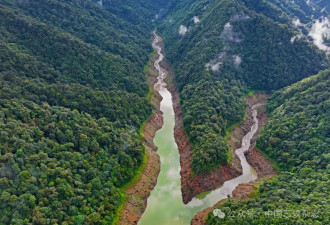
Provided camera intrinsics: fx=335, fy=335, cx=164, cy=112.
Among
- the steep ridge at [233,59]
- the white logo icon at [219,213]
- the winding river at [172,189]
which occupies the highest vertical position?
the steep ridge at [233,59]

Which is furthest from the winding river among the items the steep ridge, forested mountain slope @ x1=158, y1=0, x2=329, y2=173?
forested mountain slope @ x1=158, y1=0, x2=329, y2=173

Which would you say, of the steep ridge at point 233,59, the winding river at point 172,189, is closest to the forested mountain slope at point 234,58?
the steep ridge at point 233,59

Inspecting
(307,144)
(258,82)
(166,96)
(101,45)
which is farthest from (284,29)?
(101,45)

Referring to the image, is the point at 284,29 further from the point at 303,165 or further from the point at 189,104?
the point at 303,165

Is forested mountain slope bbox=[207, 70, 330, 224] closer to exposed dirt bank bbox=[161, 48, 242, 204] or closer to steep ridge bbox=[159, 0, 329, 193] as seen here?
exposed dirt bank bbox=[161, 48, 242, 204]

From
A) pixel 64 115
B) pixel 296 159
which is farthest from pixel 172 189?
pixel 64 115

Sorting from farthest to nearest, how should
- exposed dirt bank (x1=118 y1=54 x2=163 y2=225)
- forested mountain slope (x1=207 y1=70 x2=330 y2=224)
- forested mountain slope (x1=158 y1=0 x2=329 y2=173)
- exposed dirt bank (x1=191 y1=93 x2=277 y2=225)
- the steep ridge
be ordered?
forested mountain slope (x1=158 y1=0 x2=329 y2=173), the steep ridge, exposed dirt bank (x1=191 y1=93 x2=277 y2=225), exposed dirt bank (x1=118 y1=54 x2=163 y2=225), forested mountain slope (x1=207 y1=70 x2=330 y2=224)

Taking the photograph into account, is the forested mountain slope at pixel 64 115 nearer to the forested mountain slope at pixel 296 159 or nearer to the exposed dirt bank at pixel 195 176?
the exposed dirt bank at pixel 195 176

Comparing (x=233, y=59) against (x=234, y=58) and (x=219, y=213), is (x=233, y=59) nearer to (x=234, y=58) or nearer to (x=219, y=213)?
(x=234, y=58)
